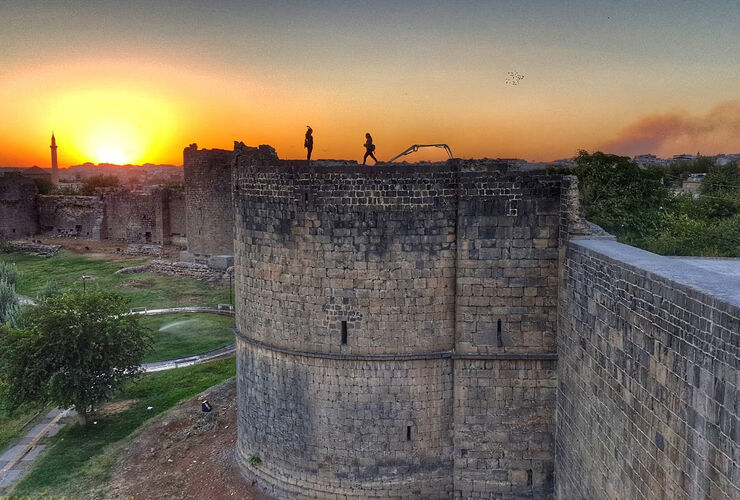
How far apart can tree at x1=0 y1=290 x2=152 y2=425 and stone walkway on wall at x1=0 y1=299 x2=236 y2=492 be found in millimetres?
1051

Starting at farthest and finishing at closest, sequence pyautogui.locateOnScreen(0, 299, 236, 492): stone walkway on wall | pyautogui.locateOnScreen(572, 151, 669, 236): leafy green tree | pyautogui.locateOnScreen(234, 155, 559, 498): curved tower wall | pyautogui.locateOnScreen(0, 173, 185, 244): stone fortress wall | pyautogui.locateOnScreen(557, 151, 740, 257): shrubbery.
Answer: pyautogui.locateOnScreen(0, 173, 185, 244): stone fortress wall
pyautogui.locateOnScreen(572, 151, 669, 236): leafy green tree
pyautogui.locateOnScreen(557, 151, 740, 257): shrubbery
pyautogui.locateOnScreen(0, 299, 236, 492): stone walkway on wall
pyautogui.locateOnScreen(234, 155, 559, 498): curved tower wall

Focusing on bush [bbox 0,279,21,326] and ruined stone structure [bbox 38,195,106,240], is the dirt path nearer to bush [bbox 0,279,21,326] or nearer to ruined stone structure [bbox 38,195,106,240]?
bush [bbox 0,279,21,326]

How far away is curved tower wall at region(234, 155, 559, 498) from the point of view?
36.2 feet

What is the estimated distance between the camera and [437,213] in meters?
11.1

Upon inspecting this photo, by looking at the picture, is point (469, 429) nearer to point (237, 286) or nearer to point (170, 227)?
point (237, 286)

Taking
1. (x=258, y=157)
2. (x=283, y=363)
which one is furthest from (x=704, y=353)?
(x=258, y=157)

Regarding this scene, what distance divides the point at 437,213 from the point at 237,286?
4909 millimetres

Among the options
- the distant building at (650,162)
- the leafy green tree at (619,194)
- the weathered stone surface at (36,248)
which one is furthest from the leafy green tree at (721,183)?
the weathered stone surface at (36,248)

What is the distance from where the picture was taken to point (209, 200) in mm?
34000

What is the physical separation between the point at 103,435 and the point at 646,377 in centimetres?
1366

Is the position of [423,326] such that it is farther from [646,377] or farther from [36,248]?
[36,248]

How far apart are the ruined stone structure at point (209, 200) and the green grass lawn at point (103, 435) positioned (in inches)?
589

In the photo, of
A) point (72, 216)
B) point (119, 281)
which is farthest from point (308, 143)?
point (72, 216)

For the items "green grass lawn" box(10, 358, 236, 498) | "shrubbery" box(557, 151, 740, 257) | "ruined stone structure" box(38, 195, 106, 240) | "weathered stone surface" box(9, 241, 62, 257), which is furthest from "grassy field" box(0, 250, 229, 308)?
"shrubbery" box(557, 151, 740, 257)
